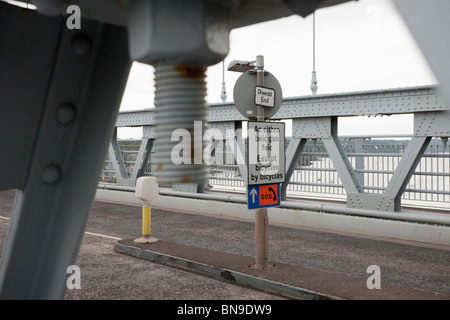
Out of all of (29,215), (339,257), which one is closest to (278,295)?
(339,257)

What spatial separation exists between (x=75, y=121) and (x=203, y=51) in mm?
632

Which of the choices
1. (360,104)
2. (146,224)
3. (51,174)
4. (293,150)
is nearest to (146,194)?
(146,224)

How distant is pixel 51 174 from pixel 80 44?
39cm

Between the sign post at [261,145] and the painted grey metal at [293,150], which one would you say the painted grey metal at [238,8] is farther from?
the painted grey metal at [293,150]

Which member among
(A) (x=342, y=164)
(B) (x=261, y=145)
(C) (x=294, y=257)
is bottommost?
(C) (x=294, y=257)

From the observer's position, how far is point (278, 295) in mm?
5184

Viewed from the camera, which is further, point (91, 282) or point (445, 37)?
point (91, 282)

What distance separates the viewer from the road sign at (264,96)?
5.91m

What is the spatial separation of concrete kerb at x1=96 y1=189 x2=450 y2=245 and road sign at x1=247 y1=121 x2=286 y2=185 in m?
3.67

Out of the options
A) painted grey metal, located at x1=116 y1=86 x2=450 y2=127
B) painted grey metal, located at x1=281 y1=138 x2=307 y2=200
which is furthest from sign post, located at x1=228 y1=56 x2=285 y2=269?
painted grey metal, located at x1=281 y1=138 x2=307 y2=200

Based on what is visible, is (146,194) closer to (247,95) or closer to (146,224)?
(146,224)

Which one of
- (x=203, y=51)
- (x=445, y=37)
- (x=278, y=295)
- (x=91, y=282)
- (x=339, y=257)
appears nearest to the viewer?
(x=445, y=37)

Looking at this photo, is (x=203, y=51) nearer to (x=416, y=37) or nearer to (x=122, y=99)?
(x=416, y=37)

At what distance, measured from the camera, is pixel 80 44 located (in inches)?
47.1
